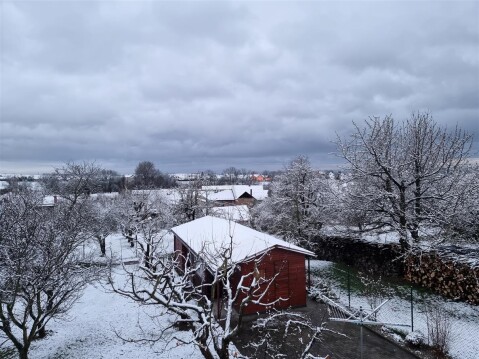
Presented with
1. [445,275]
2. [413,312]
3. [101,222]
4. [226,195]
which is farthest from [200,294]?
[226,195]

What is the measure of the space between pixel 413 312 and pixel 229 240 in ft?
26.8

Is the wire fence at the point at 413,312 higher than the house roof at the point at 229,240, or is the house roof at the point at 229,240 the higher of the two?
the house roof at the point at 229,240

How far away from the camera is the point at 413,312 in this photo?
13430mm

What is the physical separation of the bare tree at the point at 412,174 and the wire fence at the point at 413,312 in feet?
10.3

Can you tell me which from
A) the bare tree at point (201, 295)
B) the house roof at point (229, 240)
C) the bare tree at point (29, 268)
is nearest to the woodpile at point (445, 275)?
the house roof at point (229, 240)

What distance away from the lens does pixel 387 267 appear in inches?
727

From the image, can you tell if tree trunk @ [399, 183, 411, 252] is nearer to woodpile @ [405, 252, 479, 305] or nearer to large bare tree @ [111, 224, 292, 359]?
woodpile @ [405, 252, 479, 305]

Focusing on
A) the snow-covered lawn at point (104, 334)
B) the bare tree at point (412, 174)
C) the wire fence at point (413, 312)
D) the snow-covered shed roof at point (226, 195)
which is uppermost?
the bare tree at point (412, 174)

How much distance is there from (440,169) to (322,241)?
9494 mm

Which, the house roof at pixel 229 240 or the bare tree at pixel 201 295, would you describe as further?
the house roof at pixel 229 240

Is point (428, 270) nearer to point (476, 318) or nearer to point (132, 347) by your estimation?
point (476, 318)

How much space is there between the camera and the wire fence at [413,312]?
414 inches

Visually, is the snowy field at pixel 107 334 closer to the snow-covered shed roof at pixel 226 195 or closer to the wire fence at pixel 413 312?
the wire fence at pixel 413 312

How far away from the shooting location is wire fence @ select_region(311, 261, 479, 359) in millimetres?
10516
